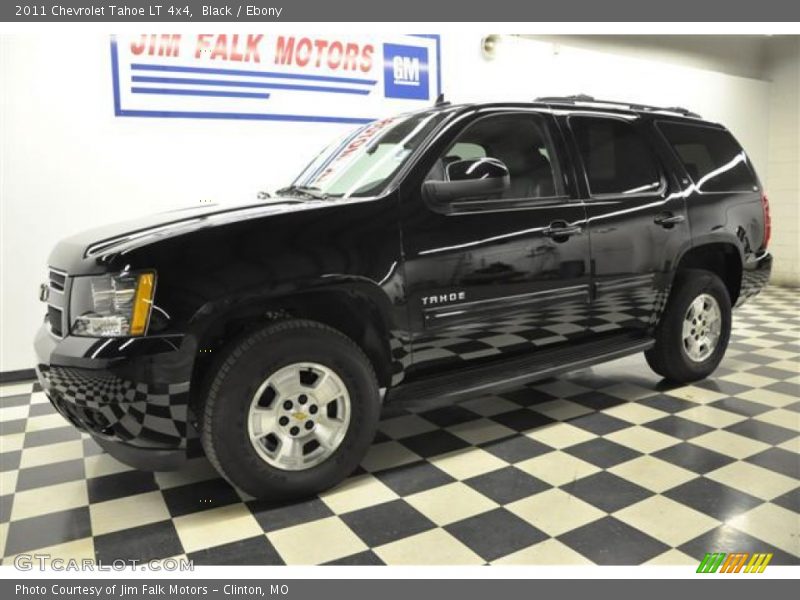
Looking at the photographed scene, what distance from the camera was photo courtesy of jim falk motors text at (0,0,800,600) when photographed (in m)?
2.21

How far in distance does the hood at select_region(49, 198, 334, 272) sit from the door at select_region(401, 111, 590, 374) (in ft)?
1.73

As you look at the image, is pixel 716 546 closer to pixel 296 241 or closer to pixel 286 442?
pixel 286 442

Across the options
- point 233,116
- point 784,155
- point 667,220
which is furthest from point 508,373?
point 784,155

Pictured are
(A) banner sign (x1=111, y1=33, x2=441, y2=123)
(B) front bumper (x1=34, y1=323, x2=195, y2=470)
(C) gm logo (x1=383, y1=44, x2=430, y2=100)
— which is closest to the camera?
(B) front bumper (x1=34, y1=323, x2=195, y2=470)

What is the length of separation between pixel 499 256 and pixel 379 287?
2.13 ft

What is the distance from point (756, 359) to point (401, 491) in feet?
11.1

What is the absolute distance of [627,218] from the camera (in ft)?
11.1

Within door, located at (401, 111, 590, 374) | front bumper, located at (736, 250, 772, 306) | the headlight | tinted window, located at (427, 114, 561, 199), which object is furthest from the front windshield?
front bumper, located at (736, 250, 772, 306)

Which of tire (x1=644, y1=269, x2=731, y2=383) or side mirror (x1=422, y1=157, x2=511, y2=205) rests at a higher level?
side mirror (x1=422, y1=157, x2=511, y2=205)

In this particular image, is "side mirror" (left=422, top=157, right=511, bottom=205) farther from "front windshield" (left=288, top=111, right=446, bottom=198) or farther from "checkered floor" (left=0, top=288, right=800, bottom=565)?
"checkered floor" (left=0, top=288, right=800, bottom=565)

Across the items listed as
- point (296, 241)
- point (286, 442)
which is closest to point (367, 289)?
point (296, 241)

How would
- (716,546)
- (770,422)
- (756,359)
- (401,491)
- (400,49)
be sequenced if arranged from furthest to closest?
1. (400,49)
2. (756,359)
3. (770,422)
4. (401,491)
5. (716,546)

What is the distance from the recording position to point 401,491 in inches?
102

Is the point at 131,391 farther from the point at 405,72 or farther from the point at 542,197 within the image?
the point at 405,72
